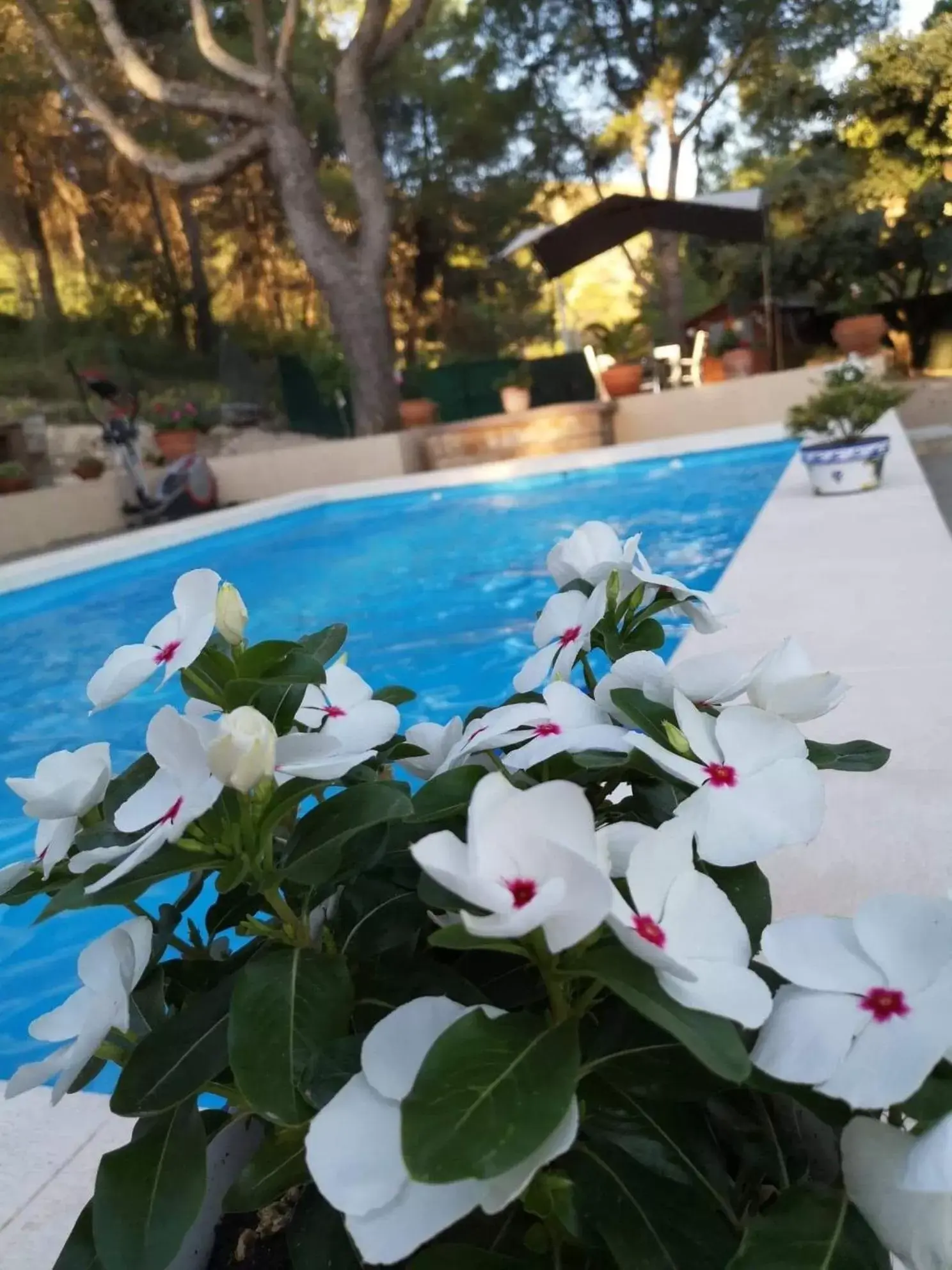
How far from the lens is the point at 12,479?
33.0 ft

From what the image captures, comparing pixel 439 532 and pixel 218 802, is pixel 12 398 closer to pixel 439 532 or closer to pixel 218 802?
pixel 439 532

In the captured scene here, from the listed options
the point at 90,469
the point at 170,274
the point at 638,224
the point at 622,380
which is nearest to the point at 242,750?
the point at 90,469

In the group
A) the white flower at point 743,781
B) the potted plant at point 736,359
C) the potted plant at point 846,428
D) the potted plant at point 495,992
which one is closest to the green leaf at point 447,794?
the potted plant at point 495,992

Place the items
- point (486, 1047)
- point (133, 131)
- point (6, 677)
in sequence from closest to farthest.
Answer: point (486, 1047) < point (6, 677) < point (133, 131)

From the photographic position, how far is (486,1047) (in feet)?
1.54

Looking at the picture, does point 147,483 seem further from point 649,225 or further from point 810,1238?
point 810,1238

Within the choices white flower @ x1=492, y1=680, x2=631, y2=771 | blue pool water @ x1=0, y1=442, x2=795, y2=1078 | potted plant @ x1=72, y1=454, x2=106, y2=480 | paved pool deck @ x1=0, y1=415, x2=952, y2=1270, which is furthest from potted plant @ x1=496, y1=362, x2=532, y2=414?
white flower @ x1=492, y1=680, x2=631, y2=771

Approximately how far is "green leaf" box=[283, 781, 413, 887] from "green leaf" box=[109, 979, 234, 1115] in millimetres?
104

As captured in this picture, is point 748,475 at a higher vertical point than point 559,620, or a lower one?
lower

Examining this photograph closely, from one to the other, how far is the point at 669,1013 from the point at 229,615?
1.36 feet

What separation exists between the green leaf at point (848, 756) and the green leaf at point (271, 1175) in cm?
42

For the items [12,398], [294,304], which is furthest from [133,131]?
[12,398]

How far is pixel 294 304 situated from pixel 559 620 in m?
17.5

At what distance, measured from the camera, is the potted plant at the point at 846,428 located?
4629 millimetres
